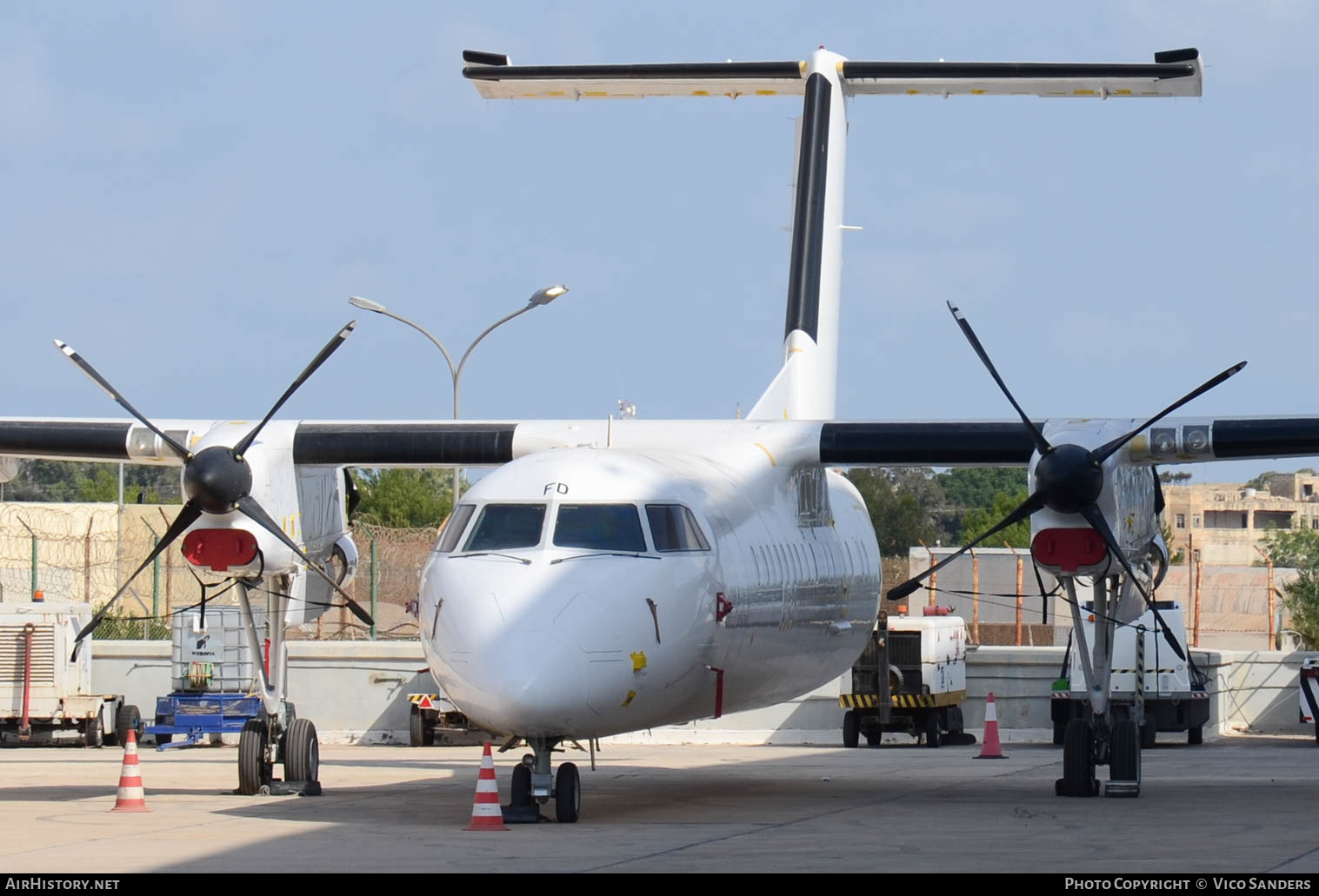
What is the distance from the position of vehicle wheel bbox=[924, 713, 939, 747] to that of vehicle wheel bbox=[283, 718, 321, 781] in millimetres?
12044

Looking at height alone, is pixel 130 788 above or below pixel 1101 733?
below

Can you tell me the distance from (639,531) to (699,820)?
7.34ft

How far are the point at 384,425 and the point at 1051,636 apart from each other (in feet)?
77.3

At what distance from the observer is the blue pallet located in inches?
1001

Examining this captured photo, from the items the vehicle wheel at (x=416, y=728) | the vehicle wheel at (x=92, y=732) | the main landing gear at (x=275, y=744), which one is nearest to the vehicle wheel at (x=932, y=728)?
the vehicle wheel at (x=416, y=728)

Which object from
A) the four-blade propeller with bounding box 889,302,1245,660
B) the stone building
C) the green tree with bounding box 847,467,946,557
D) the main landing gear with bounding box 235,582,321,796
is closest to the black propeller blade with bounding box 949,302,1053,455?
the four-blade propeller with bounding box 889,302,1245,660

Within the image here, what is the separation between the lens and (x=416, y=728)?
84.7 feet

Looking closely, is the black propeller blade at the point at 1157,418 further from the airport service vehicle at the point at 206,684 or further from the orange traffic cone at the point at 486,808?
the airport service vehicle at the point at 206,684

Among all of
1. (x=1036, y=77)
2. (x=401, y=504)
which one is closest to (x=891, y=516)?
(x=401, y=504)

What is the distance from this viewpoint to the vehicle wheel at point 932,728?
85.3 feet

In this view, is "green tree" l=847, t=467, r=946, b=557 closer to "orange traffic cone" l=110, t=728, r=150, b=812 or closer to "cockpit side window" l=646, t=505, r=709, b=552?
"orange traffic cone" l=110, t=728, r=150, b=812

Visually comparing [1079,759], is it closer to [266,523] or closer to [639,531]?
[639,531]
